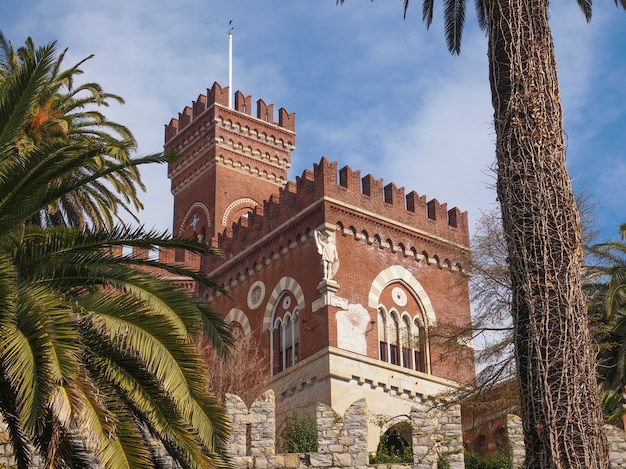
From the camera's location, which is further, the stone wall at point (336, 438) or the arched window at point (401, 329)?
the arched window at point (401, 329)


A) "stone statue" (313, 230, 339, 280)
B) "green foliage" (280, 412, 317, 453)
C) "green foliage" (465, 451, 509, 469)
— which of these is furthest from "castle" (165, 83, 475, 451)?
"green foliage" (465, 451, 509, 469)

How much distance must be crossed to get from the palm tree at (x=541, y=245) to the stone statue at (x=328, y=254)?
18584mm

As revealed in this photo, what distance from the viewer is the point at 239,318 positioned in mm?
35219

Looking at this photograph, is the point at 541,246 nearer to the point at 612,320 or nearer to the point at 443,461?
the point at 443,461

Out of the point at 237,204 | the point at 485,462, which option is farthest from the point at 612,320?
the point at 237,204

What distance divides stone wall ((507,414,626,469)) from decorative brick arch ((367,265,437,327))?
15.9m

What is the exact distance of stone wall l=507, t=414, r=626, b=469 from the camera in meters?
16.6

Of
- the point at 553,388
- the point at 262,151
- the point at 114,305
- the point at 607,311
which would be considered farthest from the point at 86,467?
the point at 262,151

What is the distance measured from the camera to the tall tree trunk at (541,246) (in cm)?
1098

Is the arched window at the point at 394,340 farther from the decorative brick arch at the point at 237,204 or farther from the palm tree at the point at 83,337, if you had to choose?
the palm tree at the point at 83,337

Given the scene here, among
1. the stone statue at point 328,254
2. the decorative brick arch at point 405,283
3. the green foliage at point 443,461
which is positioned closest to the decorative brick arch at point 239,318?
the stone statue at point 328,254

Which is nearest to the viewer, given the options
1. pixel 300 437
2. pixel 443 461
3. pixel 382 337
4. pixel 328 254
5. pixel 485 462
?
pixel 443 461

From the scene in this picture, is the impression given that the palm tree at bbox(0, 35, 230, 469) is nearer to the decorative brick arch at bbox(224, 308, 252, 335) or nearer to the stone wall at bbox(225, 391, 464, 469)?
the stone wall at bbox(225, 391, 464, 469)

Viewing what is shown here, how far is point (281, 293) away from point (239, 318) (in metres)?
2.33
